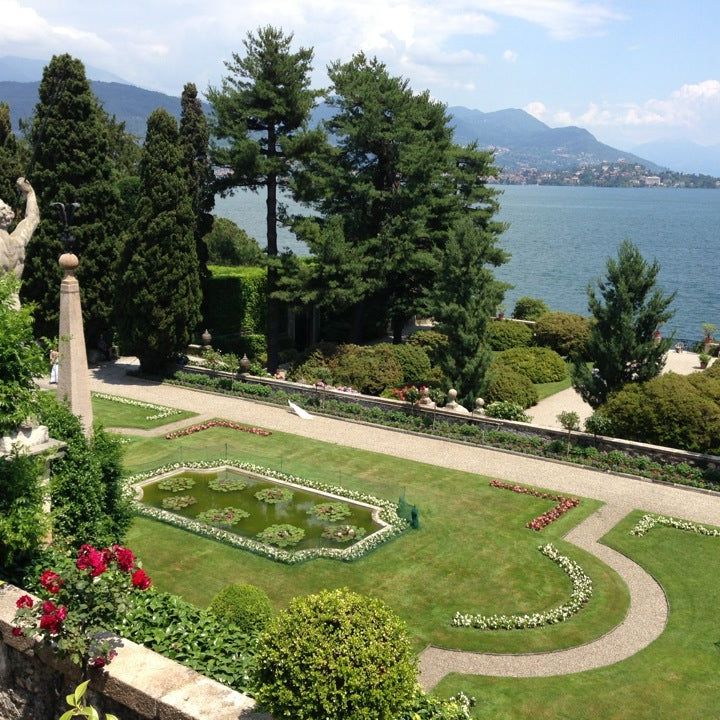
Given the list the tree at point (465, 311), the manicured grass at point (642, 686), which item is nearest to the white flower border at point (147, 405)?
the tree at point (465, 311)

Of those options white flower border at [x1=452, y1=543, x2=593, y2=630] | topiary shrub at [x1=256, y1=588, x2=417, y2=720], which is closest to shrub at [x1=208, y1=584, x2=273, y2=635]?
white flower border at [x1=452, y1=543, x2=593, y2=630]

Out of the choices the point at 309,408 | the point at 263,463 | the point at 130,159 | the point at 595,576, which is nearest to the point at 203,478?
the point at 263,463

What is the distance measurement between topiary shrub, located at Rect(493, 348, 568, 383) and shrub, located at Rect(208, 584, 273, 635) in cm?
2055

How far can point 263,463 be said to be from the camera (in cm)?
2148

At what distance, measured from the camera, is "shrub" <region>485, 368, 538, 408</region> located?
27.0 meters

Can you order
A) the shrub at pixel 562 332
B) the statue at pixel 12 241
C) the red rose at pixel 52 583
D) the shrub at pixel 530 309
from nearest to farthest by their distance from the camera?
the red rose at pixel 52 583 < the statue at pixel 12 241 < the shrub at pixel 562 332 < the shrub at pixel 530 309

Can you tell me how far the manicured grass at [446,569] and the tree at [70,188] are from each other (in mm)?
15280

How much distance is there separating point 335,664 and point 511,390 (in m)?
22.0

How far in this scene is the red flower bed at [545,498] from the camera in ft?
57.7

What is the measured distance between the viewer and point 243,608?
1138 cm

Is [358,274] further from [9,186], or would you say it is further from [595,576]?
[595,576]

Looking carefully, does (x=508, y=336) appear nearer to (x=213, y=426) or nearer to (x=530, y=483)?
(x=213, y=426)

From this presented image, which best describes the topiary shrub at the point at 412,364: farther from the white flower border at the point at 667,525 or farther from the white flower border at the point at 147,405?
the white flower border at the point at 667,525

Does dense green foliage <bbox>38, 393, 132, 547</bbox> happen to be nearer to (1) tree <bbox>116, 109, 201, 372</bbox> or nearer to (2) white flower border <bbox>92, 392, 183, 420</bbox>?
(2) white flower border <bbox>92, 392, 183, 420</bbox>
